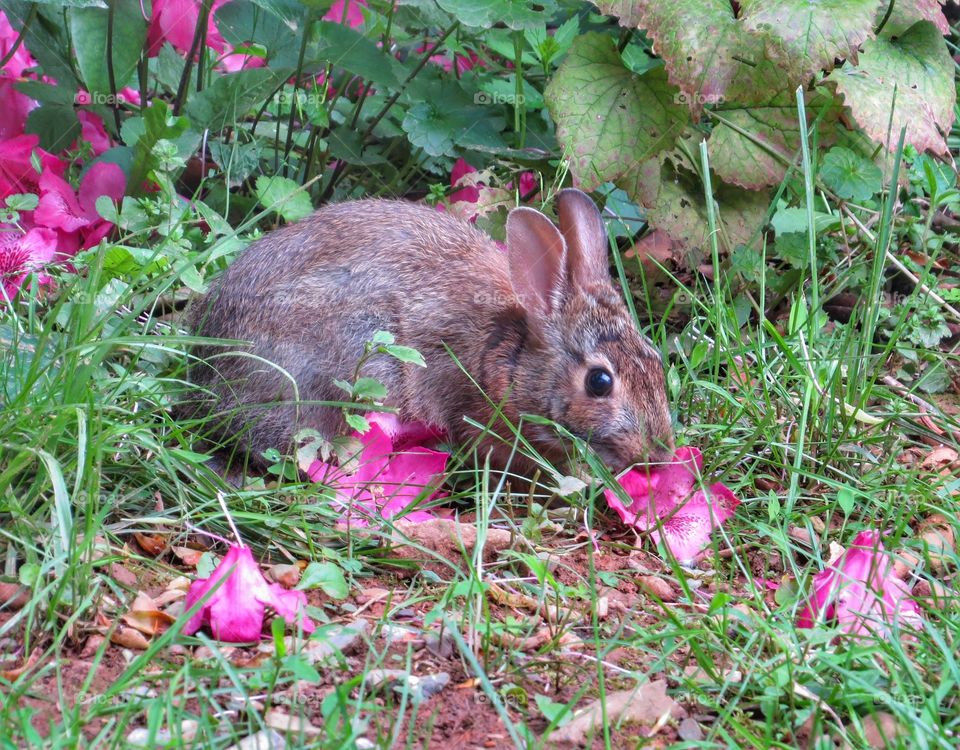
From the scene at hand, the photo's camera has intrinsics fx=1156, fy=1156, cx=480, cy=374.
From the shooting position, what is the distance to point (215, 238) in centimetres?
504

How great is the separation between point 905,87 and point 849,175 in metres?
0.48

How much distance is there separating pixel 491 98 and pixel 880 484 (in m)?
2.86

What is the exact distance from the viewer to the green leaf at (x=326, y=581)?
10.9 feet

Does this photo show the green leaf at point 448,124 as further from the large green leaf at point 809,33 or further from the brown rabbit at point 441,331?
the large green leaf at point 809,33

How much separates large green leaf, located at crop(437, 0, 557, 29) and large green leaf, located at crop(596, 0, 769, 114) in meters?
0.55

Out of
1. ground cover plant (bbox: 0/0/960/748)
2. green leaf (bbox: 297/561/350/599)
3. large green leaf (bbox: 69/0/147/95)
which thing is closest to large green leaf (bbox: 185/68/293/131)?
ground cover plant (bbox: 0/0/960/748)

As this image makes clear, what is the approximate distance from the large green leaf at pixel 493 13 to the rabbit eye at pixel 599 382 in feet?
5.52

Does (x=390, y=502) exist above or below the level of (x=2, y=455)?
below

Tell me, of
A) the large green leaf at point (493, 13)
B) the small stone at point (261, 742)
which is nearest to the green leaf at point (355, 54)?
the large green leaf at point (493, 13)

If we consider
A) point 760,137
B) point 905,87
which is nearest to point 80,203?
point 760,137

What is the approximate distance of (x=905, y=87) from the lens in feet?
16.8

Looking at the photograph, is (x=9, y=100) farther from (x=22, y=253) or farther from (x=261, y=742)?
(x=261, y=742)

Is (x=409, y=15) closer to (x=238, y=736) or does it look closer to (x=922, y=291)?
→ (x=922, y=291)

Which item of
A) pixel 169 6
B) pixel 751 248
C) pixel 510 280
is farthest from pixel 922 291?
pixel 169 6
